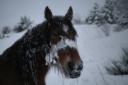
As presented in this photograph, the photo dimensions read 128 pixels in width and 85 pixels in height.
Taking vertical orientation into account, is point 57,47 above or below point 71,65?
above

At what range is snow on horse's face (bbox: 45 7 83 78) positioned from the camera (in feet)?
5.29

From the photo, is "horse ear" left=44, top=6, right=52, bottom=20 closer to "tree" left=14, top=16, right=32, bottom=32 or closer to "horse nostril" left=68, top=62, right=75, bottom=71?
"horse nostril" left=68, top=62, right=75, bottom=71

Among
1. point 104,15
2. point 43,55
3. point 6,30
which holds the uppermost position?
point 104,15

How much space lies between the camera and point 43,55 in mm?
1716

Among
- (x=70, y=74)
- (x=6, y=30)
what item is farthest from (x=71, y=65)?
(x=6, y=30)

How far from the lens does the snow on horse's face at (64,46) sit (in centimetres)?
161

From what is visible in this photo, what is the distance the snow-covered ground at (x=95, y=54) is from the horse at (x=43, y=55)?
0.67 metres

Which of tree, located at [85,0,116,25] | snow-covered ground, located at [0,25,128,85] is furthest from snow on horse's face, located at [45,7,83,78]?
tree, located at [85,0,116,25]

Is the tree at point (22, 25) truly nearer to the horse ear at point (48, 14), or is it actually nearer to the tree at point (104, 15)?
the tree at point (104, 15)

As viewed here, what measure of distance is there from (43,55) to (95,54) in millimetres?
2736

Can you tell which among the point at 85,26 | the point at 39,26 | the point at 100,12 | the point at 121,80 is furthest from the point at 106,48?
the point at 39,26

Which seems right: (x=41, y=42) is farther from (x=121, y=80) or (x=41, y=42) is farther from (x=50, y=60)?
(x=121, y=80)

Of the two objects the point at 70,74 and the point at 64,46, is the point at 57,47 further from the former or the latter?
the point at 70,74

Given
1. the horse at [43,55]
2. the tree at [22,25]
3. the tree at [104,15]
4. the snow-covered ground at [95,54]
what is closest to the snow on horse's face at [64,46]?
the horse at [43,55]
